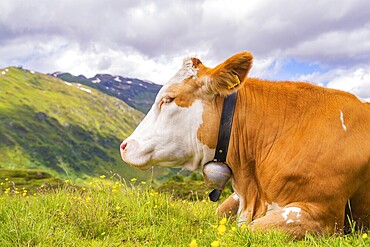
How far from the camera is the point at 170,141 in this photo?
19.5 ft

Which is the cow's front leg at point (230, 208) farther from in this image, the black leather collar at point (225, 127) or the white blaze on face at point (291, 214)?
the white blaze on face at point (291, 214)

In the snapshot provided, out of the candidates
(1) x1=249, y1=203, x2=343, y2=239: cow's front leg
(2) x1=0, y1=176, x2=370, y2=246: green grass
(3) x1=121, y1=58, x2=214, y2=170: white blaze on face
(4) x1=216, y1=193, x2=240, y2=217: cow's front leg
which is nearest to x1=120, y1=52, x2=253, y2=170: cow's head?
(3) x1=121, y1=58, x2=214, y2=170: white blaze on face

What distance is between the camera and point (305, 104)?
5.73 m

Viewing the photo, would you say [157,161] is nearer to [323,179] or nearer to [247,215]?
[247,215]

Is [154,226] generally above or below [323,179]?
below

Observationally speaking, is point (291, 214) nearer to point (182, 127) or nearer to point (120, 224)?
point (182, 127)

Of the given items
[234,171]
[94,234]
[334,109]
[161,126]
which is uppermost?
[334,109]

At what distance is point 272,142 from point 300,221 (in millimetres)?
1181

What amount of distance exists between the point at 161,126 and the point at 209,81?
3.09 ft

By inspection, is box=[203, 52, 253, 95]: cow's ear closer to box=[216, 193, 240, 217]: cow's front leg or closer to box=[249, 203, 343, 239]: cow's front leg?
box=[249, 203, 343, 239]: cow's front leg

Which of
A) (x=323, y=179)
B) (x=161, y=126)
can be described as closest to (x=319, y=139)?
(x=323, y=179)

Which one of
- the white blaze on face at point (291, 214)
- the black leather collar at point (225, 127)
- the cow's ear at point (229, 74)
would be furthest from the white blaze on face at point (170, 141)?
the white blaze on face at point (291, 214)

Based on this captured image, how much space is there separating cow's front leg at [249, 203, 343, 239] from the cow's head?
134cm

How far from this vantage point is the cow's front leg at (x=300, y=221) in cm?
490
